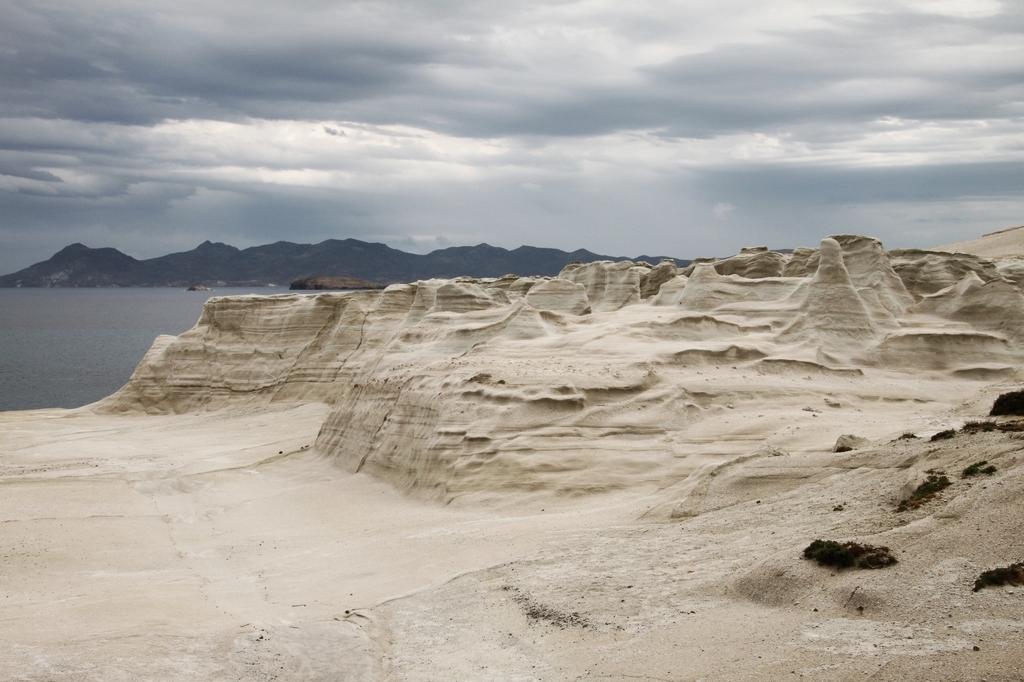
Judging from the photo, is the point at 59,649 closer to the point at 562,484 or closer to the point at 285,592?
the point at 285,592

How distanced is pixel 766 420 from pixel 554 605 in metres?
9.48

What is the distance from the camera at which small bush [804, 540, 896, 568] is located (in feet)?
31.5

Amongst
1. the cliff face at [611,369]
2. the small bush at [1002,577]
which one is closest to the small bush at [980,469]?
the small bush at [1002,577]

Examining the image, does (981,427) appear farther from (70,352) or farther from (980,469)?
(70,352)

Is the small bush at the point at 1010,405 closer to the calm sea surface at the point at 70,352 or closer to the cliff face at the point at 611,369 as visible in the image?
the cliff face at the point at 611,369

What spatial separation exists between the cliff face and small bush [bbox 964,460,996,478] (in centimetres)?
404

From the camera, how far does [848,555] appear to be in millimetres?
9812

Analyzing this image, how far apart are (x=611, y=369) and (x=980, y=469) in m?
Result: 10.8

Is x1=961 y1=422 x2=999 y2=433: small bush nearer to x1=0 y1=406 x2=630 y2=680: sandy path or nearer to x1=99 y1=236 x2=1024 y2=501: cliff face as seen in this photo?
x1=99 y1=236 x2=1024 y2=501: cliff face

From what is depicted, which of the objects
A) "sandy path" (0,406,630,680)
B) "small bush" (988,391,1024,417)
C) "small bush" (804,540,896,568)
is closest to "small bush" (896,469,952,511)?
→ "small bush" (804,540,896,568)

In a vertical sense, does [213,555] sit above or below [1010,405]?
below

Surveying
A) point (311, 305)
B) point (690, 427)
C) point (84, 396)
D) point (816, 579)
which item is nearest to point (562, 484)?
point (690, 427)

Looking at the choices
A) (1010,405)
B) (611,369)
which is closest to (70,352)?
(611,369)

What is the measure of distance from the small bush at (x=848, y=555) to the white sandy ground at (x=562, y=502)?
0.41 feet
